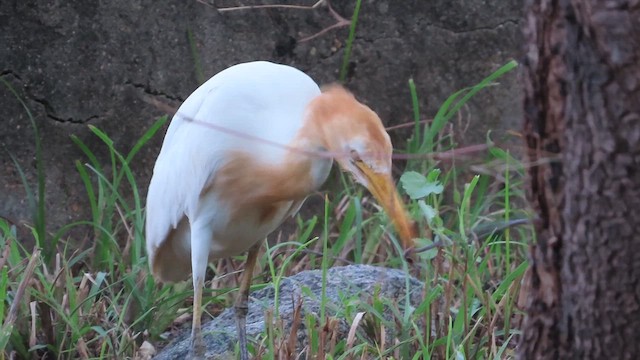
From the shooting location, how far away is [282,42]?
3588 millimetres

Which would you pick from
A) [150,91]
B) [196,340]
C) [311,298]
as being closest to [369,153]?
[311,298]

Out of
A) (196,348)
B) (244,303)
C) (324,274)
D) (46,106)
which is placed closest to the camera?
(324,274)

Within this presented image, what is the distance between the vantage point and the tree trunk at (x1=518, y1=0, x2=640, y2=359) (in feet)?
4.97

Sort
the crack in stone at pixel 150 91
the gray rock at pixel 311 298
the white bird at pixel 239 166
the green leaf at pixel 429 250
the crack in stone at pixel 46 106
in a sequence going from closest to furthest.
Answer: the green leaf at pixel 429 250
the white bird at pixel 239 166
the gray rock at pixel 311 298
the crack in stone at pixel 46 106
the crack in stone at pixel 150 91

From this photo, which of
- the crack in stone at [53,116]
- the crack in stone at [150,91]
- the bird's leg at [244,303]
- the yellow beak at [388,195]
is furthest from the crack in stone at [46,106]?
the yellow beak at [388,195]

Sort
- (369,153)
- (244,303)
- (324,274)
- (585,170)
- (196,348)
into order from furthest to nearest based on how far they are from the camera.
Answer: (244,303) → (196,348) → (324,274) → (369,153) → (585,170)

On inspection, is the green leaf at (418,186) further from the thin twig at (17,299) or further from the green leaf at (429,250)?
the thin twig at (17,299)

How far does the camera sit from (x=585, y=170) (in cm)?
157

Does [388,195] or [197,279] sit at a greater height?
[388,195]

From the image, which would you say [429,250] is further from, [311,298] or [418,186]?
[311,298]

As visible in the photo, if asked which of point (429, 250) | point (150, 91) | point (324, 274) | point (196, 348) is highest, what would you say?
point (150, 91)

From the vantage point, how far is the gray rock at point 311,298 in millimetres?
2760

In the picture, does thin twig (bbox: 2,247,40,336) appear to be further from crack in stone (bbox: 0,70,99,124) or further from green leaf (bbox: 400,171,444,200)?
green leaf (bbox: 400,171,444,200)

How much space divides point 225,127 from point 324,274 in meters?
0.44
